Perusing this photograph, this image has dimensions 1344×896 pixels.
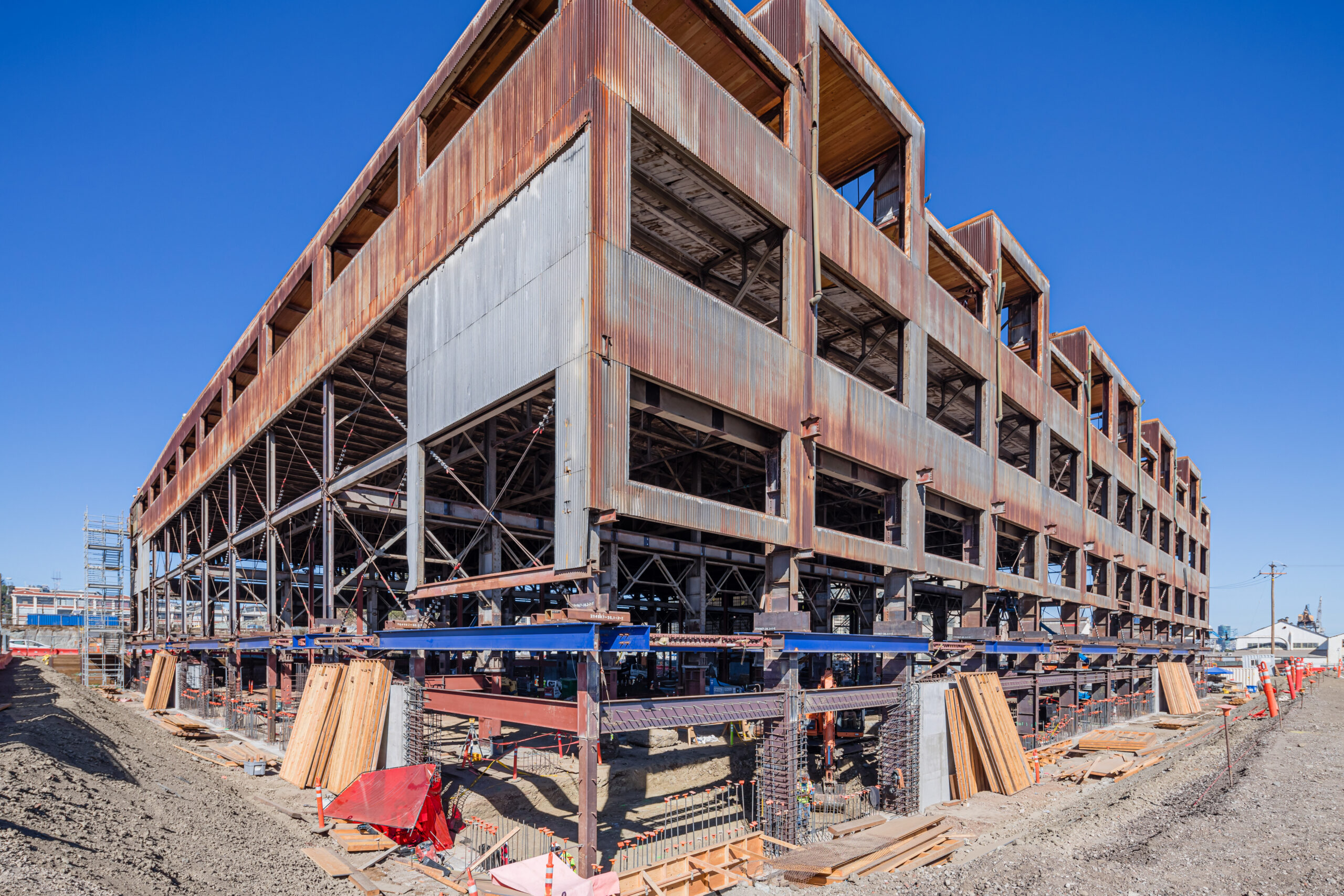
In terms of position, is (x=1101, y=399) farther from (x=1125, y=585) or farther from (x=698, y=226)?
(x=698, y=226)

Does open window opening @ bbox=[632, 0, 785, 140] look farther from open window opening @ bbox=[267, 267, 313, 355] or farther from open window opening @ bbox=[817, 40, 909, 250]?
open window opening @ bbox=[267, 267, 313, 355]

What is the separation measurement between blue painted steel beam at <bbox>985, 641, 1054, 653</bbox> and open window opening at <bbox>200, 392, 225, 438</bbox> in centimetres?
3458

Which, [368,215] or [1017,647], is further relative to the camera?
[1017,647]

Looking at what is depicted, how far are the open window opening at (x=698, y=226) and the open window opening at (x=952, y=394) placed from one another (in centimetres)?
730

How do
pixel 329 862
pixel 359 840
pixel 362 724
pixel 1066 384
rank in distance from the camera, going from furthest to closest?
pixel 1066 384, pixel 362 724, pixel 359 840, pixel 329 862

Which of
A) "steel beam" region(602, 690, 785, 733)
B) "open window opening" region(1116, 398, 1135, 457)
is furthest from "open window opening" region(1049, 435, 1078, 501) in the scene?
"steel beam" region(602, 690, 785, 733)

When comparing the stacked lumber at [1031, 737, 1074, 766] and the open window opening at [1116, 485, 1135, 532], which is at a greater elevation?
the open window opening at [1116, 485, 1135, 532]

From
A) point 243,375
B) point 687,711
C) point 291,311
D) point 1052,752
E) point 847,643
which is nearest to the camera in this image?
point 687,711

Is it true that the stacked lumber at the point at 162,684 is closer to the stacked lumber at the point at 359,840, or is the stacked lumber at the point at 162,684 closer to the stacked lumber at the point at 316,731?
the stacked lumber at the point at 316,731

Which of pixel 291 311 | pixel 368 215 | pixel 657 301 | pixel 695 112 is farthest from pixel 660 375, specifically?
pixel 291 311

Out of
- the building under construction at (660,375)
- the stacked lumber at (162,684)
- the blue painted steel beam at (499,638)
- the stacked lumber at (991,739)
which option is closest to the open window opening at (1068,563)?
the building under construction at (660,375)

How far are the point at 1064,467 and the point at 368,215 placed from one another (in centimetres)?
3715

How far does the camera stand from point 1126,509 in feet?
161

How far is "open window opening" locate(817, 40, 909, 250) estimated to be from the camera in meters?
23.9
